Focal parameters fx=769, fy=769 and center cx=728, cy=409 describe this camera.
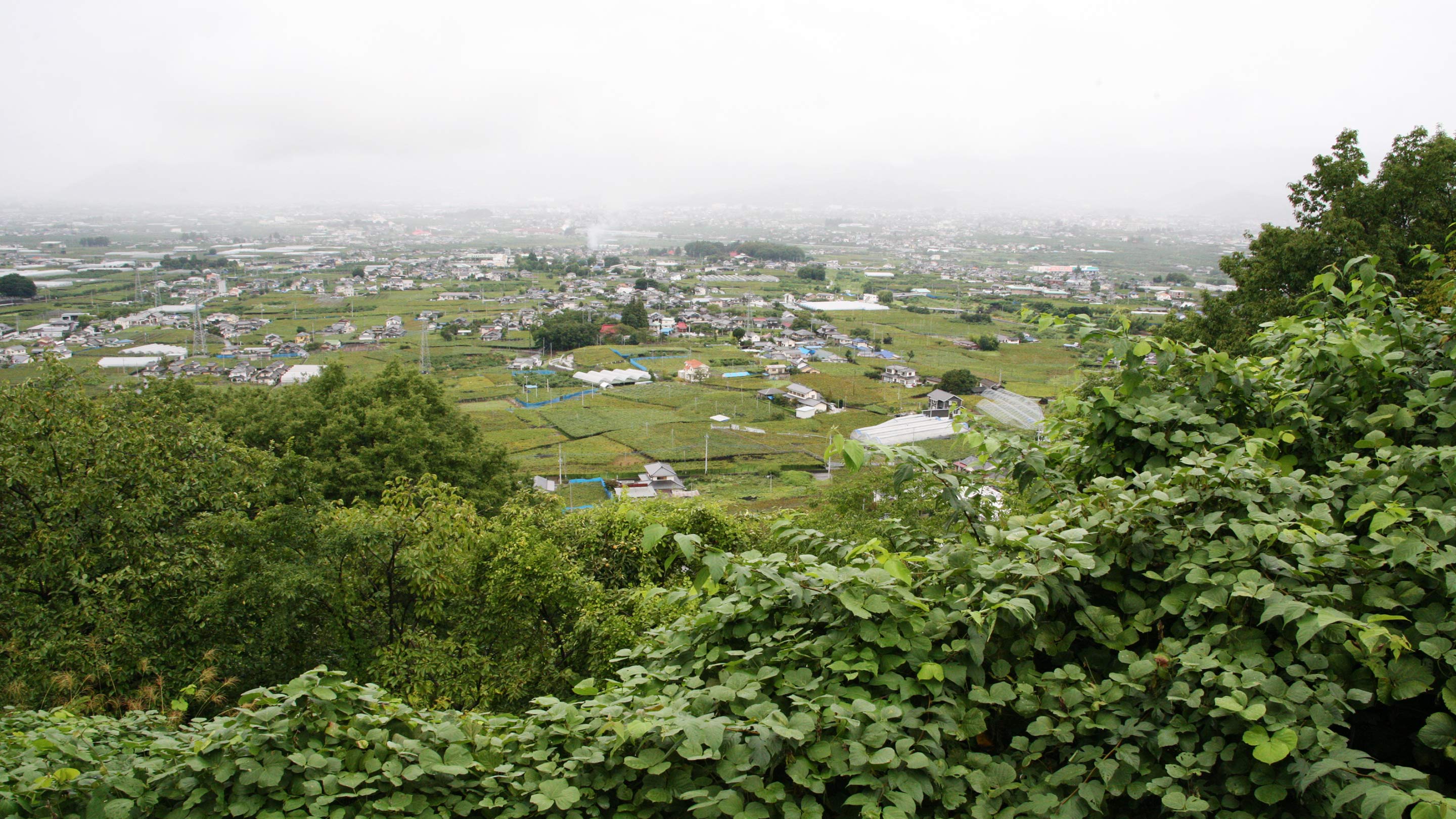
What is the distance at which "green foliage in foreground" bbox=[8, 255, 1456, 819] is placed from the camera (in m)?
2.21

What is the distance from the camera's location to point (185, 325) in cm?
4972

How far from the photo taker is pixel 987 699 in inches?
95.0

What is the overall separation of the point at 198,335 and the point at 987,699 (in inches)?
2176

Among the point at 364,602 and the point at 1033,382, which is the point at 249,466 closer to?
the point at 364,602

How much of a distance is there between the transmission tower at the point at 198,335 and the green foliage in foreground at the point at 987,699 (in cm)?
4931

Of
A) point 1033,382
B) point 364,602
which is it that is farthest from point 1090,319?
point 1033,382

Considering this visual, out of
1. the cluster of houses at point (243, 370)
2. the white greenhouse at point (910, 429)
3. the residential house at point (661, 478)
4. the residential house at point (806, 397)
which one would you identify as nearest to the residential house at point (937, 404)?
the white greenhouse at point (910, 429)

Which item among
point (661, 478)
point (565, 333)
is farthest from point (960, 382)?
point (565, 333)

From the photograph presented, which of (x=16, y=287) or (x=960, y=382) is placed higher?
(x=16, y=287)

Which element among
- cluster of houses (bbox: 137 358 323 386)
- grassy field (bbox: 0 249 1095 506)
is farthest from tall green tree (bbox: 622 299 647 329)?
cluster of houses (bbox: 137 358 323 386)

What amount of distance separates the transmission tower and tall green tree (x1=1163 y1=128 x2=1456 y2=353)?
48.3 m

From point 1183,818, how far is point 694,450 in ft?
99.4

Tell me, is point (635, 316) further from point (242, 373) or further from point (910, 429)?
point (910, 429)

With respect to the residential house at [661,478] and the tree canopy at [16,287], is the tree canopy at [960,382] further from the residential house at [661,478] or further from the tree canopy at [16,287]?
the tree canopy at [16,287]
